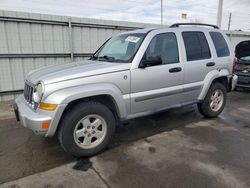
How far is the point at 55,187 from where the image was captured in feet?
8.43

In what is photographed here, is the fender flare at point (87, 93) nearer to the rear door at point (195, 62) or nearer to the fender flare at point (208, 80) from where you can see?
the rear door at point (195, 62)

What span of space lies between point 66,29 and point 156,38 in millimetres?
4068

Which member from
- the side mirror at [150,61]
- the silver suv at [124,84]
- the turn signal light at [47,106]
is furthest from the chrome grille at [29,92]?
the side mirror at [150,61]

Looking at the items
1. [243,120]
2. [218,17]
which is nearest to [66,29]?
[243,120]

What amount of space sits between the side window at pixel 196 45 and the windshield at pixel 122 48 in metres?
0.97

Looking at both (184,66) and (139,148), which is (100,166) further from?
(184,66)

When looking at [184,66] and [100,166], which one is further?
[184,66]

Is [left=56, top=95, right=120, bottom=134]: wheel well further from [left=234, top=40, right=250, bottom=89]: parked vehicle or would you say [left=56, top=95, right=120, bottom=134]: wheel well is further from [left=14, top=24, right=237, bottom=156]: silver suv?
[left=234, top=40, right=250, bottom=89]: parked vehicle

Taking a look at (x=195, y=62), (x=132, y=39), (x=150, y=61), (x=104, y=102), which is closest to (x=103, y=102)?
(x=104, y=102)

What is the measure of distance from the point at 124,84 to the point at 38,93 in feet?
4.05

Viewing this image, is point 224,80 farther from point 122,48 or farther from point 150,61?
point 122,48

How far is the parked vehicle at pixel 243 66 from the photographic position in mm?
7262

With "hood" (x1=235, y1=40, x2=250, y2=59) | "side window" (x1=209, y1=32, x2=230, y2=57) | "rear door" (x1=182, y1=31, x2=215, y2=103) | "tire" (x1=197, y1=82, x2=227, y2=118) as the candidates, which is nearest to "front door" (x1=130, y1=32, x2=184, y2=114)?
"rear door" (x1=182, y1=31, x2=215, y2=103)

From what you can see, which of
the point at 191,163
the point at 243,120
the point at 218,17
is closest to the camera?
the point at 191,163
